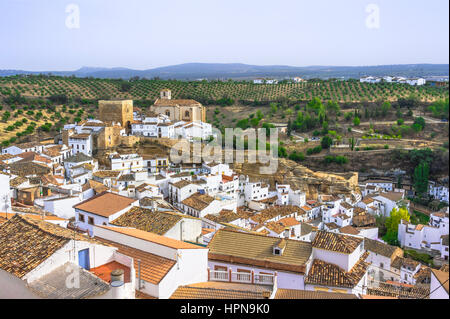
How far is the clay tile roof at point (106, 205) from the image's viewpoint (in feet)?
21.0

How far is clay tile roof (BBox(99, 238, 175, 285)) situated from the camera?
10.6ft

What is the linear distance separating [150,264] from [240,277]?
1.01 metres

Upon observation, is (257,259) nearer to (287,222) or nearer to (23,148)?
(287,222)

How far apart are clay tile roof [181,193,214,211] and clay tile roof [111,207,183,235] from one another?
4344 mm

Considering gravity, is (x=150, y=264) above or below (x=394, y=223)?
above

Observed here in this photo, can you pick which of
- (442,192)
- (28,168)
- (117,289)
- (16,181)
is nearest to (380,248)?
(442,192)

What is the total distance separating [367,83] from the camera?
30297 millimetres

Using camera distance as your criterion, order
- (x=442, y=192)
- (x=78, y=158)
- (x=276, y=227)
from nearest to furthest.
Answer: (x=442, y=192) → (x=276, y=227) → (x=78, y=158)

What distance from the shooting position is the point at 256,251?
4.55 metres

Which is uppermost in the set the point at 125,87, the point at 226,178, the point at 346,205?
the point at 125,87

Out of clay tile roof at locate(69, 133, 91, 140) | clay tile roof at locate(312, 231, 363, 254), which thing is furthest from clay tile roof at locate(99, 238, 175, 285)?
clay tile roof at locate(69, 133, 91, 140)
